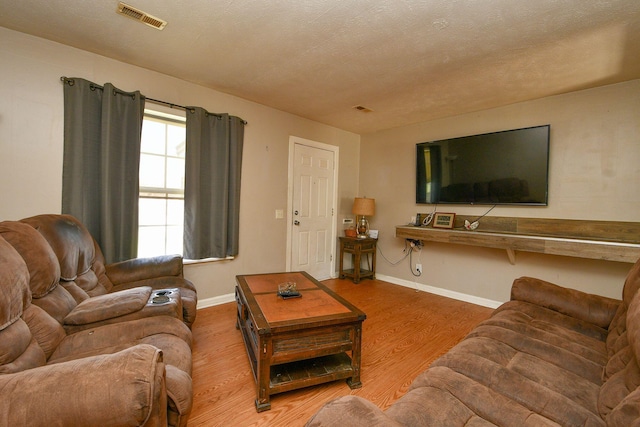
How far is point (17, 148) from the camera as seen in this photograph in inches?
85.0

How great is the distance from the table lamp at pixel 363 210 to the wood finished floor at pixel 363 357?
1.13 metres

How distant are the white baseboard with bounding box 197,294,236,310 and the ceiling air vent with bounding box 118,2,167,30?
2578 millimetres

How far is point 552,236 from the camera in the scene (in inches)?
116

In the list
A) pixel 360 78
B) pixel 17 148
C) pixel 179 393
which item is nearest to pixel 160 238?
pixel 17 148

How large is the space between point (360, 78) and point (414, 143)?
175 centimetres

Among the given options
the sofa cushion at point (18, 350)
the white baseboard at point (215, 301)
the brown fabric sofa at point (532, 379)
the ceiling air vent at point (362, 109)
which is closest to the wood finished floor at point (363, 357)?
the white baseboard at point (215, 301)

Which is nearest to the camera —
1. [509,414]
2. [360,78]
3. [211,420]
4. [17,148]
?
[509,414]

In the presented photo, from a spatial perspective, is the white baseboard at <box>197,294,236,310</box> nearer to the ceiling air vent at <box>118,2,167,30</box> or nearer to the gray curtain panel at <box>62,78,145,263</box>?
the gray curtain panel at <box>62,78,145,263</box>

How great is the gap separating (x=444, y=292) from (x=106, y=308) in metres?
3.66

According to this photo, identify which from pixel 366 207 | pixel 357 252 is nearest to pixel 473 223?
pixel 366 207

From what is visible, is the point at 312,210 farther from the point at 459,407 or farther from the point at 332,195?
the point at 459,407

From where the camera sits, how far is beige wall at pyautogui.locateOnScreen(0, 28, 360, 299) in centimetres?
214

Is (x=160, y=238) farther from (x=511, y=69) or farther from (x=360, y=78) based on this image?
(x=511, y=69)

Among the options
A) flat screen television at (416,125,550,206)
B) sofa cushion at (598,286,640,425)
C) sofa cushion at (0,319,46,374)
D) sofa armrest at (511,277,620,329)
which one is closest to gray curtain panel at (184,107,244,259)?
sofa cushion at (0,319,46,374)
